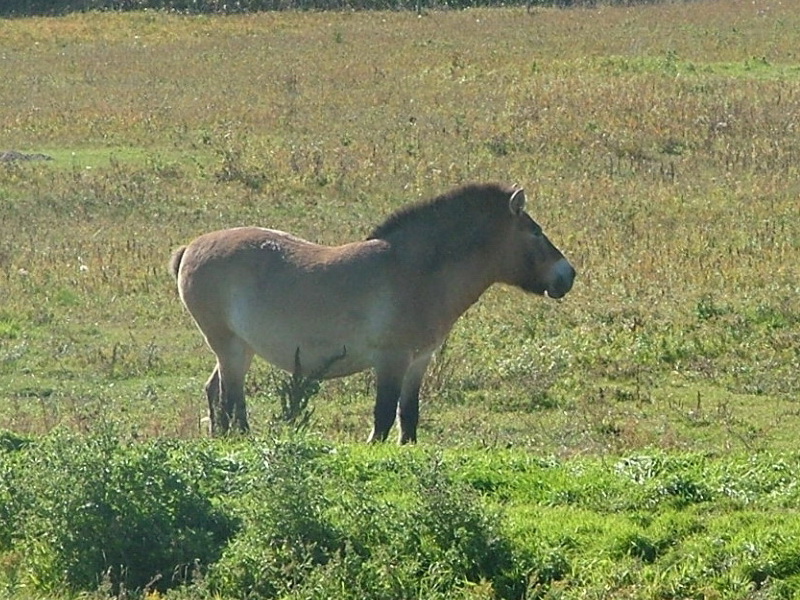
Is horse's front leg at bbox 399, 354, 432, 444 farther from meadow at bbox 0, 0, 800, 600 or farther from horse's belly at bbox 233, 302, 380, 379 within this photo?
meadow at bbox 0, 0, 800, 600

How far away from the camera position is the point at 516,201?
39.3 feet

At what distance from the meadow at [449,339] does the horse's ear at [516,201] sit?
1.84 metres

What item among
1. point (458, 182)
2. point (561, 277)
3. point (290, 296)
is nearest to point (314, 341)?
point (290, 296)

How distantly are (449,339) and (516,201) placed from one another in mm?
3873

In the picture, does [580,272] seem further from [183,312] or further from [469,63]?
[469,63]

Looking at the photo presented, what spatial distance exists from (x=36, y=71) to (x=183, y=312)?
19.8 m

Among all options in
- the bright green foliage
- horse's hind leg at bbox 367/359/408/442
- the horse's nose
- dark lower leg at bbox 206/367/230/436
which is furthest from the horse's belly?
the bright green foliage

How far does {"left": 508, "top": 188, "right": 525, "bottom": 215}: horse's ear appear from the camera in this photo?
11969 millimetres

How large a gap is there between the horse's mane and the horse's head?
0.14m

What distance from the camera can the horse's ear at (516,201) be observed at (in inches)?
471

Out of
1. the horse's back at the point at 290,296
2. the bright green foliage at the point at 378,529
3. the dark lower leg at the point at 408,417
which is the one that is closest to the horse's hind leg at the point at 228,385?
the horse's back at the point at 290,296

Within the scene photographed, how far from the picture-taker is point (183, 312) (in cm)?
1689

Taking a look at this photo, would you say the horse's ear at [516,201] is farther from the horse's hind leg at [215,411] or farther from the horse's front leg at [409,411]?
the horse's hind leg at [215,411]

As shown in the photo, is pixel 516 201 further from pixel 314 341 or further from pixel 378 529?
pixel 378 529
